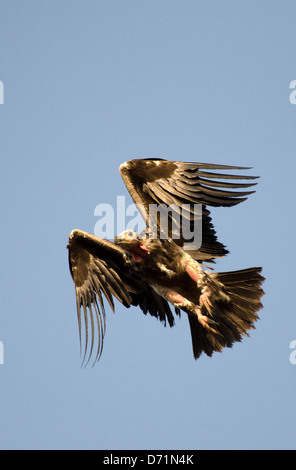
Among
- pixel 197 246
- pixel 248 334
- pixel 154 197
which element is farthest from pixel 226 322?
pixel 154 197

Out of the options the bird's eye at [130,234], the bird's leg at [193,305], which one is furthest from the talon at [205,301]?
the bird's eye at [130,234]

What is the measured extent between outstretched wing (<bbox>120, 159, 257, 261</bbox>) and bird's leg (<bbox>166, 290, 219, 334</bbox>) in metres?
0.59

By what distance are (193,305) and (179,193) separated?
1.39 metres

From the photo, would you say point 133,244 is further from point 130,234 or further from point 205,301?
point 205,301

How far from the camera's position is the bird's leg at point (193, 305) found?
9.62 m

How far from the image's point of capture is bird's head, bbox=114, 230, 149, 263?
1014 centimetres

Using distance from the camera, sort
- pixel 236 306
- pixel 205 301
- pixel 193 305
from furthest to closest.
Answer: pixel 193 305 → pixel 236 306 → pixel 205 301

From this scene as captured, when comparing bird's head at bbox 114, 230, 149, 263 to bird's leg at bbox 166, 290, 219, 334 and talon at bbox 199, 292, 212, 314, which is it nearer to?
bird's leg at bbox 166, 290, 219, 334

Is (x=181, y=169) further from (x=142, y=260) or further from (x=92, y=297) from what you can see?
(x=92, y=297)

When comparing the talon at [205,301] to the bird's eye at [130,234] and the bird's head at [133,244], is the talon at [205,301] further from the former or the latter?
the bird's eye at [130,234]

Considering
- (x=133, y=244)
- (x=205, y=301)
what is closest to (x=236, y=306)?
(x=205, y=301)

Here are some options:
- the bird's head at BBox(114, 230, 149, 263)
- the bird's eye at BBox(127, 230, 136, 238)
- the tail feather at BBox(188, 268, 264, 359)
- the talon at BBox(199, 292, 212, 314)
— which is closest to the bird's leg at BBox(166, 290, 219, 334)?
the talon at BBox(199, 292, 212, 314)

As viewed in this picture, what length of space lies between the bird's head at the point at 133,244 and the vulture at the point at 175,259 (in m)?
0.01

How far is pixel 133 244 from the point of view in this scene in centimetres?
1014
